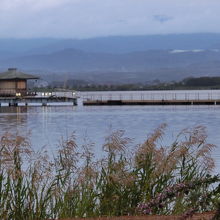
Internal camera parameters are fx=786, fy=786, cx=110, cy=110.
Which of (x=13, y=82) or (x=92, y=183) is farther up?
(x=13, y=82)

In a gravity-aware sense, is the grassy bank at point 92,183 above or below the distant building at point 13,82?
below

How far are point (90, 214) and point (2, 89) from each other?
97206mm

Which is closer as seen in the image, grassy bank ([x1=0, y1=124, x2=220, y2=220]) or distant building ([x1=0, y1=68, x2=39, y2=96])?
grassy bank ([x1=0, y1=124, x2=220, y2=220])

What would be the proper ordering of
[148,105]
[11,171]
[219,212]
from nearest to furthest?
1. [219,212]
2. [11,171]
3. [148,105]

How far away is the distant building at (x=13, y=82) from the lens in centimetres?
10569

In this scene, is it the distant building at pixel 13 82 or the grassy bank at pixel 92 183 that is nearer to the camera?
the grassy bank at pixel 92 183

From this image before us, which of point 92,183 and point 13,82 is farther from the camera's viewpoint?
point 13,82

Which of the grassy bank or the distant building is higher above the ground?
the distant building

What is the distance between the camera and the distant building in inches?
4161

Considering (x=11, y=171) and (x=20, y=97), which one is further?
(x=20, y=97)

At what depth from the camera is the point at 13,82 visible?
4230 inches

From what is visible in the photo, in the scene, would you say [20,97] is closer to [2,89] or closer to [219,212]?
[2,89]

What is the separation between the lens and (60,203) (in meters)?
13.6

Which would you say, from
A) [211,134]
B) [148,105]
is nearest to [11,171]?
[211,134]
